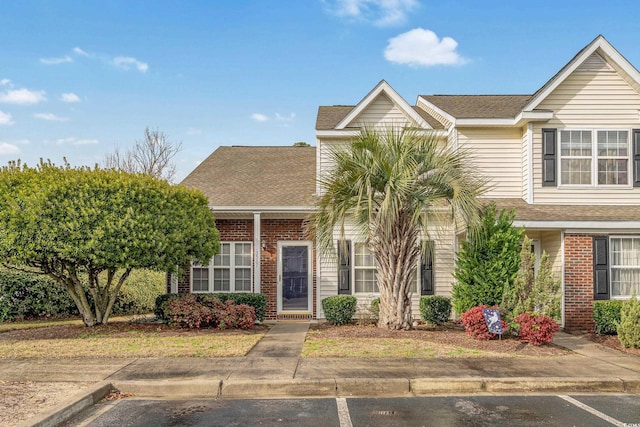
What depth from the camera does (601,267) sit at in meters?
12.7

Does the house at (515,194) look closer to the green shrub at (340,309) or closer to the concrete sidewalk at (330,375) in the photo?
the green shrub at (340,309)

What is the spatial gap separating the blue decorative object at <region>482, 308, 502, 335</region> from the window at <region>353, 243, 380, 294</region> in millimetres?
4730

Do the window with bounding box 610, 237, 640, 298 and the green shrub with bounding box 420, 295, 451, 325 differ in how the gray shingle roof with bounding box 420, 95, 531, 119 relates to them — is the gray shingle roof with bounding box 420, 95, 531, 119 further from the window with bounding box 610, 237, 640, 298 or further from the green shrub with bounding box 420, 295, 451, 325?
the green shrub with bounding box 420, 295, 451, 325

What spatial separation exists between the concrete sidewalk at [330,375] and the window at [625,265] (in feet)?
13.3

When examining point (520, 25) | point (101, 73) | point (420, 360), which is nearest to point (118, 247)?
point (420, 360)

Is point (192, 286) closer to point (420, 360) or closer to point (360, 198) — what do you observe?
point (360, 198)

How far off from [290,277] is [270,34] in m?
7.04

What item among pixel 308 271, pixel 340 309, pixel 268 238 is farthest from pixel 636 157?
pixel 268 238

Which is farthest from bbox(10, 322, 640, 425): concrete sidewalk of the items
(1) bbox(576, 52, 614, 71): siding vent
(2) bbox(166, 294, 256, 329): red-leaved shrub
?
→ (1) bbox(576, 52, 614, 71): siding vent

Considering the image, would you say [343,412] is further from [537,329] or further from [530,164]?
[530,164]

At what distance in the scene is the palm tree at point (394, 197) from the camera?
10945 millimetres

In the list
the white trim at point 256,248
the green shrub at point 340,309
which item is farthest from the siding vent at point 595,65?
the white trim at point 256,248

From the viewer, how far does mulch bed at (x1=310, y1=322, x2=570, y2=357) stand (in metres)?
9.73

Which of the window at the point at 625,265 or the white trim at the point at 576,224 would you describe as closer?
the white trim at the point at 576,224
